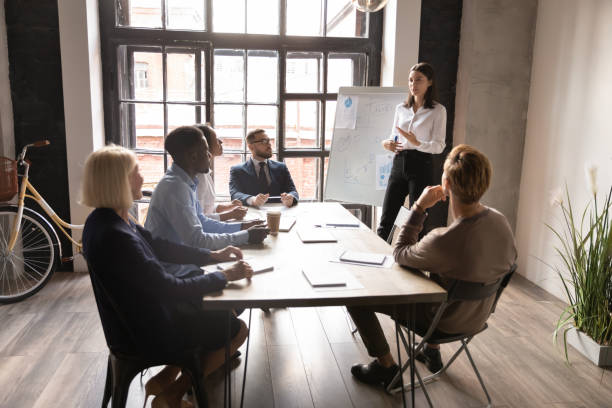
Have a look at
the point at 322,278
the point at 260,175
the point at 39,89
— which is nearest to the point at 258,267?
the point at 322,278

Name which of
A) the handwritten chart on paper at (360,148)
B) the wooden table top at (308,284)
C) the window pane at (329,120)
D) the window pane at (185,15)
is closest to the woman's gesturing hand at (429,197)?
the wooden table top at (308,284)

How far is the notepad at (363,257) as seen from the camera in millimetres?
2154

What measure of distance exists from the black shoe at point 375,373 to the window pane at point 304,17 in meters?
3.13

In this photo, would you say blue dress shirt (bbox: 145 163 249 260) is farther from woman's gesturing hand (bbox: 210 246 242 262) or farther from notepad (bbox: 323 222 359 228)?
notepad (bbox: 323 222 359 228)

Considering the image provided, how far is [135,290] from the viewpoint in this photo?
1.66 metres

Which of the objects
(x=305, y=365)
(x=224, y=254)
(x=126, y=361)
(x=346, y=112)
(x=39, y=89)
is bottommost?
(x=305, y=365)

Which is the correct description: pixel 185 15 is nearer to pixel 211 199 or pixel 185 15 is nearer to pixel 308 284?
pixel 211 199

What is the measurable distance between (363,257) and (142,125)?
3049 millimetres

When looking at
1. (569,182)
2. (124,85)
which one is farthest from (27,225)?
Result: (569,182)

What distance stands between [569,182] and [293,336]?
7.83 feet

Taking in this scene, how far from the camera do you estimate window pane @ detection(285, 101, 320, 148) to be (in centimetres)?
471

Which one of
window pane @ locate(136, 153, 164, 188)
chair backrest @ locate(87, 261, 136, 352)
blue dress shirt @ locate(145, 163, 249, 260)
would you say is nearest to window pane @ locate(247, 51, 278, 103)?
window pane @ locate(136, 153, 164, 188)

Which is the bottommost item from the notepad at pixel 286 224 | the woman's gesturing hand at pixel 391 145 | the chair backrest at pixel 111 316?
the chair backrest at pixel 111 316

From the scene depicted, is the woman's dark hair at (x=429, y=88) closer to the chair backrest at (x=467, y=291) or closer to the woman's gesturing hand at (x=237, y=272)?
the chair backrest at (x=467, y=291)
